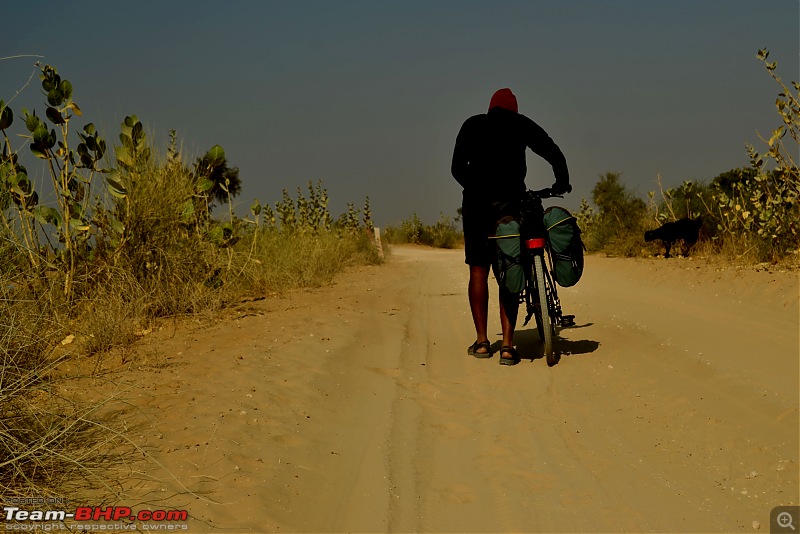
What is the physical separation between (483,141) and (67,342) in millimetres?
3928

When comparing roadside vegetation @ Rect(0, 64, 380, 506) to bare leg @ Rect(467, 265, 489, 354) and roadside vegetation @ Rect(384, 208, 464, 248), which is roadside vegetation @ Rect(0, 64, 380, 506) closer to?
bare leg @ Rect(467, 265, 489, 354)

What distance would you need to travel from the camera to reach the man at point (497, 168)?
7.52 meters

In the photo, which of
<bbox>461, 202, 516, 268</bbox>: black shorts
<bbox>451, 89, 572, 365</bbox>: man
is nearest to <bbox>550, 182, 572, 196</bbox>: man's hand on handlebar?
<bbox>451, 89, 572, 365</bbox>: man

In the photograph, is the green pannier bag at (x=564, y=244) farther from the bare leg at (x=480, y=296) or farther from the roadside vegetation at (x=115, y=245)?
the roadside vegetation at (x=115, y=245)

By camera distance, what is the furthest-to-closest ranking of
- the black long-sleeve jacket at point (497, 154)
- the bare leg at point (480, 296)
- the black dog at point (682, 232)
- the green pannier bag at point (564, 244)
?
the black dog at point (682, 232)
the bare leg at point (480, 296)
the black long-sleeve jacket at point (497, 154)
the green pannier bag at point (564, 244)

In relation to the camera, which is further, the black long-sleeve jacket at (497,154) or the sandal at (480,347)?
Answer: the sandal at (480,347)

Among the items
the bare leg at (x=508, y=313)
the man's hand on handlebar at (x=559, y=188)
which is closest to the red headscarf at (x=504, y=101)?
the man's hand on handlebar at (x=559, y=188)

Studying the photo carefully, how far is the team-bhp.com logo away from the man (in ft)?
13.9

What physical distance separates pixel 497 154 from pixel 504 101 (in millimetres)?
541

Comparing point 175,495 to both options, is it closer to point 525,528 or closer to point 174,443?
point 174,443

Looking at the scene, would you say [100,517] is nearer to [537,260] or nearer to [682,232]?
[537,260]

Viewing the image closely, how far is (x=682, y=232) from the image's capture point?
15172mm

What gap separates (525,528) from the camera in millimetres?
4051

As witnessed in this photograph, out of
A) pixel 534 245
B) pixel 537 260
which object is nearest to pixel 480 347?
pixel 537 260
